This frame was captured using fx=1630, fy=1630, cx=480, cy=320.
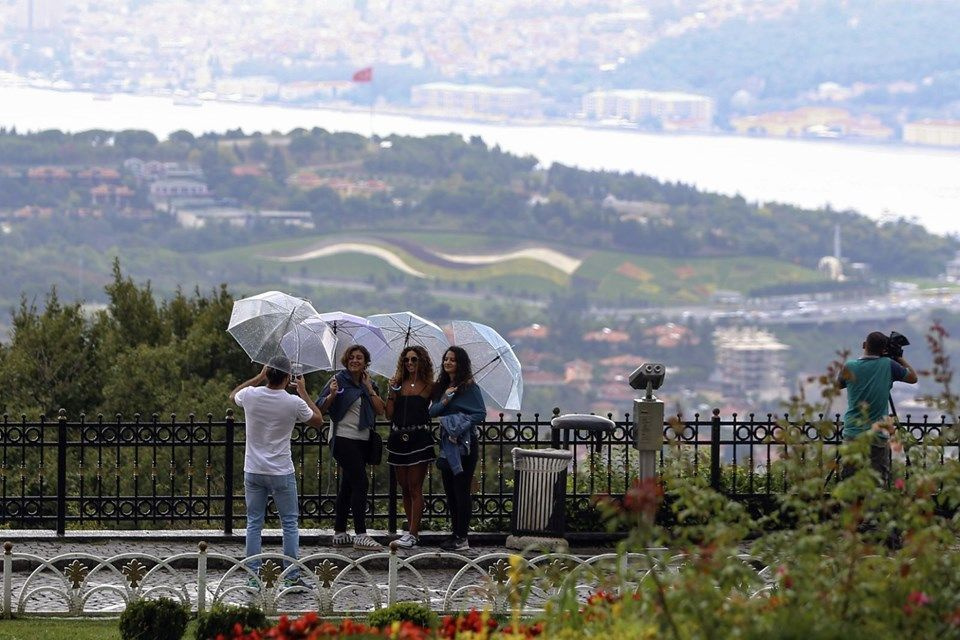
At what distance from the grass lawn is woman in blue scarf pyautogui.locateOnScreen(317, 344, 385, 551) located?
2416 millimetres

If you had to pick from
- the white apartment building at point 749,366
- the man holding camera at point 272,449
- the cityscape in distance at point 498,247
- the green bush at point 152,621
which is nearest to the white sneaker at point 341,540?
the man holding camera at point 272,449

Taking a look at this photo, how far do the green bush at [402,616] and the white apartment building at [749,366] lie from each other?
13071cm

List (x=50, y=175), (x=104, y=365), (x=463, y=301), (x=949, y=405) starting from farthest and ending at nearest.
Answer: (x=50, y=175) → (x=463, y=301) → (x=104, y=365) → (x=949, y=405)

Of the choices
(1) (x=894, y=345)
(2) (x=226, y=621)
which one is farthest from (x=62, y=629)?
(1) (x=894, y=345)

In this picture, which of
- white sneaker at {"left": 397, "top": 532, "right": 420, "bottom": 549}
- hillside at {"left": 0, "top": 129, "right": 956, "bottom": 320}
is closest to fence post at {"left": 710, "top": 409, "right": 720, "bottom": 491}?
white sneaker at {"left": 397, "top": 532, "right": 420, "bottom": 549}

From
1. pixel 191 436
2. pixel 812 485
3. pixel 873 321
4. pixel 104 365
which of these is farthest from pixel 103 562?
pixel 873 321

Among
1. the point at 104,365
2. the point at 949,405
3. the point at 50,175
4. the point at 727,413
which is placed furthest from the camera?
the point at 50,175

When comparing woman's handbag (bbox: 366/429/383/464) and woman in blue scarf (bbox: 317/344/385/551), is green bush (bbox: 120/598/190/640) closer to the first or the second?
woman in blue scarf (bbox: 317/344/385/551)

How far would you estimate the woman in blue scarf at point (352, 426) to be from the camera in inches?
411

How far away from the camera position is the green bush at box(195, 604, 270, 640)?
6.97m

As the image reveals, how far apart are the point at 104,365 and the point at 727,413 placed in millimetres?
110773

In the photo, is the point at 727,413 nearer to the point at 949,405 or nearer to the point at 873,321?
the point at 873,321

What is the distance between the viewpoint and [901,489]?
20.6 ft

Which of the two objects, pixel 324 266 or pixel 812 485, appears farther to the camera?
pixel 324 266
